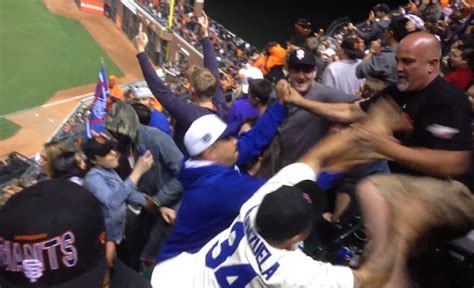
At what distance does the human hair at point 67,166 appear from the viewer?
141 inches

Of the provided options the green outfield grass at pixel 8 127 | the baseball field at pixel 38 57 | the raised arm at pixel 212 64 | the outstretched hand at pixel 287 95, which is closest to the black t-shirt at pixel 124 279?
the outstretched hand at pixel 287 95

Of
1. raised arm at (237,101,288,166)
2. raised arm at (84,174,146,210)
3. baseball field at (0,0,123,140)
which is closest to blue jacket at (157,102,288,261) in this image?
raised arm at (237,101,288,166)

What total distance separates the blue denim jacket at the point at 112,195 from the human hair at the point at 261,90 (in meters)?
1.29

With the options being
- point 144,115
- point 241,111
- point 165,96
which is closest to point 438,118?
point 241,111

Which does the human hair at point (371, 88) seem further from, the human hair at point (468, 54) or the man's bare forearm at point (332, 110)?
the human hair at point (468, 54)

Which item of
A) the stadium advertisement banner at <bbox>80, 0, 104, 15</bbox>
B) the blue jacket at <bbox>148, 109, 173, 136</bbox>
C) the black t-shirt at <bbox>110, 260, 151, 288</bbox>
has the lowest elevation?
the stadium advertisement banner at <bbox>80, 0, 104, 15</bbox>

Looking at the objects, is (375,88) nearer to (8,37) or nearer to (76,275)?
(76,275)

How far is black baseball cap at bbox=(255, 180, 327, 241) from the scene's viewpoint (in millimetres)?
1995

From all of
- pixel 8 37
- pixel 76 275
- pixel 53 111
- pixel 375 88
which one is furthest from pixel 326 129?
pixel 8 37

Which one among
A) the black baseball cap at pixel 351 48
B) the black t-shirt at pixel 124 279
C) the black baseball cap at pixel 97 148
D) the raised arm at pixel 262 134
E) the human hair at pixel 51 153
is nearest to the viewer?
the black t-shirt at pixel 124 279

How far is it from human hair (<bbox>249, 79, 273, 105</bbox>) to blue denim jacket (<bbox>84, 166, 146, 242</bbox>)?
1287 millimetres

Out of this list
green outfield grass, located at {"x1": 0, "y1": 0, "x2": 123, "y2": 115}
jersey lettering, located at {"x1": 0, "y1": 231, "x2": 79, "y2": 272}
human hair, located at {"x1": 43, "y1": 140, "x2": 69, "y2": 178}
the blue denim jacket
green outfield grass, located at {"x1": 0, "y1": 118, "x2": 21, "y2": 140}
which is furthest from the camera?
green outfield grass, located at {"x1": 0, "y1": 0, "x2": 123, "y2": 115}

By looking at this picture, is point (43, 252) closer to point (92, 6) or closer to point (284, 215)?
point (284, 215)

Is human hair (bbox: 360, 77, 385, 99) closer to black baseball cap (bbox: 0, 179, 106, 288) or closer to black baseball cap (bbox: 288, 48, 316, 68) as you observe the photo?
black baseball cap (bbox: 288, 48, 316, 68)
